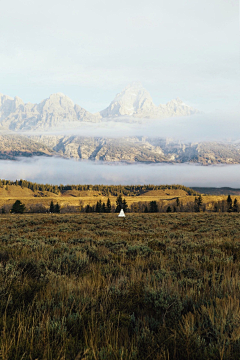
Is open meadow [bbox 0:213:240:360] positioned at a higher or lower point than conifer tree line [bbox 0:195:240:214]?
higher

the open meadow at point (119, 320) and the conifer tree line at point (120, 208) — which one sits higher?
the open meadow at point (119, 320)

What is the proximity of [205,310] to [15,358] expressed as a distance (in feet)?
7.84

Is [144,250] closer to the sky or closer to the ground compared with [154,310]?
closer to the ground

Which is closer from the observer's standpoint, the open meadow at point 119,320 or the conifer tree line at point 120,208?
the open meadow at point 119,320

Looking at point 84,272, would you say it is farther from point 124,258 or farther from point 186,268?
point 186,268

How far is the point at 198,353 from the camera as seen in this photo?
2.12 m

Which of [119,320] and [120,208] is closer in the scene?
[119,320]

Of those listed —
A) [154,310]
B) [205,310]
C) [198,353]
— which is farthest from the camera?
[154,310]

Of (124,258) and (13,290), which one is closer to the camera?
(13,290)

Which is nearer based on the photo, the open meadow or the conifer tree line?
the open meadow

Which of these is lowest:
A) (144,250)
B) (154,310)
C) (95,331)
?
(144,250)

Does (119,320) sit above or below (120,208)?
above

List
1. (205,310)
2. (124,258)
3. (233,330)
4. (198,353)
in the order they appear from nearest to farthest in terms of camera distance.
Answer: (198,353) → (233,330) → (205,310) → (124,258)

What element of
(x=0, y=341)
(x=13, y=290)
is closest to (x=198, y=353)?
(x=0, y=341)
